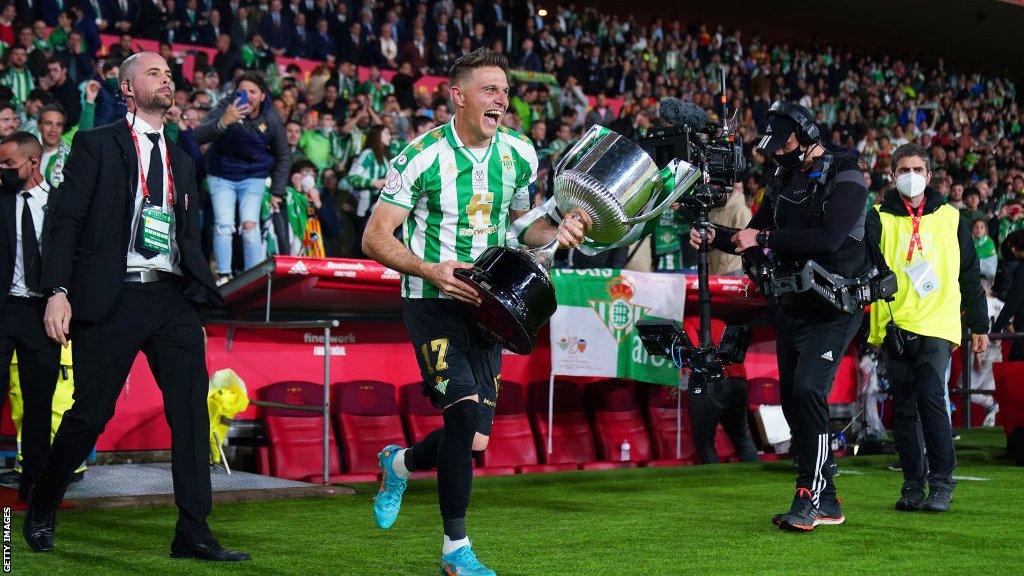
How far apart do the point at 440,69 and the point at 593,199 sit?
14355mm

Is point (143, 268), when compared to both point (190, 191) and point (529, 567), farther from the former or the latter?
point (529, 567)

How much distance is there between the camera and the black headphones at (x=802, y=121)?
5629mm

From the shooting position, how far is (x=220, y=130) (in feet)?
31.0

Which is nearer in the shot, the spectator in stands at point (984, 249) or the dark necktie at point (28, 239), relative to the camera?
the dark necktie at point (28, 239)

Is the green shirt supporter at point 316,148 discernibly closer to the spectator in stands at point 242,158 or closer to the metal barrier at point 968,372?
the spectator in stands at point 242,158

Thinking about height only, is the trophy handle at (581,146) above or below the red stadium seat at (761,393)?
above

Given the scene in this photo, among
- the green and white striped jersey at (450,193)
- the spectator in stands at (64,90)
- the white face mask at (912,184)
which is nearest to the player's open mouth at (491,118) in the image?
the green and white striped jersey at (450,193)

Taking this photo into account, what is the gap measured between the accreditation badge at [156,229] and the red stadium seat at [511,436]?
191 inches

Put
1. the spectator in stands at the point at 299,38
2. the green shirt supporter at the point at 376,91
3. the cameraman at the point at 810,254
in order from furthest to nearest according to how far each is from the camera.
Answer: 1. the spectator in stands at the point at 299,38
2. the green shirt supporter at the point at 376,91
3. the cameraman at the point at 810,254

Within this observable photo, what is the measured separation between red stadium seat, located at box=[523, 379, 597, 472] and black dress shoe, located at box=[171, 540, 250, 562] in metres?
5.22

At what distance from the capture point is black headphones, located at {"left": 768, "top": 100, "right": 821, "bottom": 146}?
563 cm

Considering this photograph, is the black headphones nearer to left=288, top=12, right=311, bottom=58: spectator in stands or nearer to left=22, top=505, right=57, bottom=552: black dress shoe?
left=22, top=505, right=57, bottom=552: black dress shoe

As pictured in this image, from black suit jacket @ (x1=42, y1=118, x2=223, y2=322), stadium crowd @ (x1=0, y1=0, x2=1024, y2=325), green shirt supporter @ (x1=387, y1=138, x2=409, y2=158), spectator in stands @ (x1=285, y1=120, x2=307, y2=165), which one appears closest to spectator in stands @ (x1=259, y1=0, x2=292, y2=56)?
stadium crowd @ (x1=0, y1=0, x2=1024, y2=325)

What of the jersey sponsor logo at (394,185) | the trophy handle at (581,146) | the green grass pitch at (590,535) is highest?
the trophy handle at (581,146)
